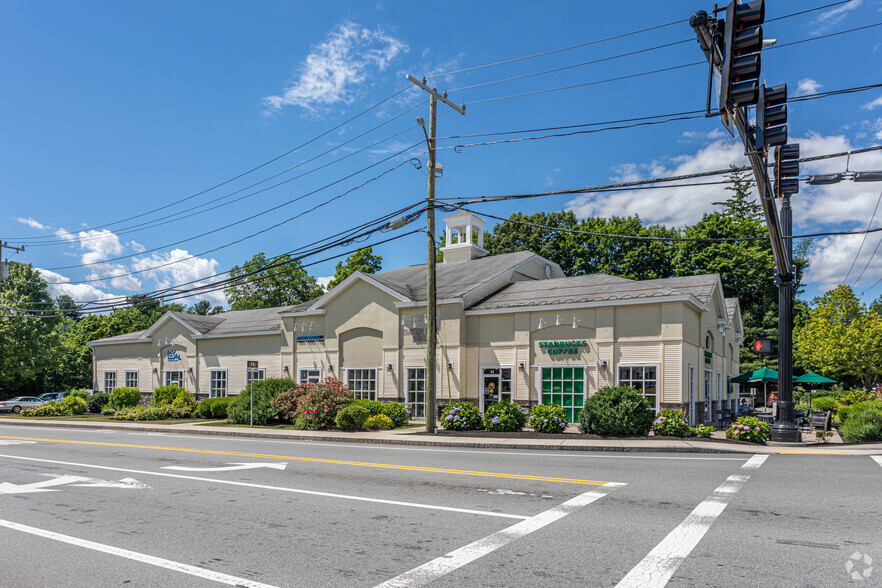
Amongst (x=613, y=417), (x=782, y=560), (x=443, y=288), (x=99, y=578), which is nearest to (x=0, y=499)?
(x=99, y=578)

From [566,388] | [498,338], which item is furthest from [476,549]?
[498,338]

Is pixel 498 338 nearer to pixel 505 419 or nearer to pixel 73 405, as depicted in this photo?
pixel 505 419

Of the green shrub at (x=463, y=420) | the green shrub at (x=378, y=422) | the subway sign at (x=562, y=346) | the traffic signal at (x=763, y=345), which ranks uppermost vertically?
the traffic signal at (x=763, y=345)

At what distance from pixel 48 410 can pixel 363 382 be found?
18136 millimetres

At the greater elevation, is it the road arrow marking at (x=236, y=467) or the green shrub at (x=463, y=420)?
the road arrow marking at (x=236, y=467)

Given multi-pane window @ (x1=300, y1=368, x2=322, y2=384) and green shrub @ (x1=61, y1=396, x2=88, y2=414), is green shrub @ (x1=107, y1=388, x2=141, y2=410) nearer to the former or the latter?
green shrub @ (x1=61, y1=396, x2=88, y2=414)

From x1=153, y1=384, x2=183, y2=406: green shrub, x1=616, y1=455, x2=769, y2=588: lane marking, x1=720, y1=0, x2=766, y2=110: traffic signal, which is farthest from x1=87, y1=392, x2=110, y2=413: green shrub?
x1=720, y1=0, x2=766, y2=110: traffic signal

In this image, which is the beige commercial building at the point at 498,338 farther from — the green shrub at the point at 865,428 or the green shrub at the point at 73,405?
the green shrub at the point at 73,405

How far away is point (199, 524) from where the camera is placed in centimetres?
762

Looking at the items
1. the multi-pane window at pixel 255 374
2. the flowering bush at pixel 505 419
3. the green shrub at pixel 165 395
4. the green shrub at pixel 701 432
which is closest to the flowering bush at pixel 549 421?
the flowering bush at pixel 505 419

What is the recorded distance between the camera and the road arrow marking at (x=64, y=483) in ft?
33.5

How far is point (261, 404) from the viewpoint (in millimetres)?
24344

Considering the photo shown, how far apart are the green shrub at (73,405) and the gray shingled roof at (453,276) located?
1806 centimetres

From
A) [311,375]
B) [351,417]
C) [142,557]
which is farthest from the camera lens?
[311,375]
